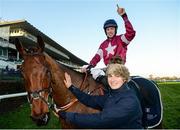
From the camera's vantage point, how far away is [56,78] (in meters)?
3.92

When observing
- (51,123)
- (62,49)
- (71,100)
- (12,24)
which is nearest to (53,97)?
(71,100)

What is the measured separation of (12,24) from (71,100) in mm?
38005

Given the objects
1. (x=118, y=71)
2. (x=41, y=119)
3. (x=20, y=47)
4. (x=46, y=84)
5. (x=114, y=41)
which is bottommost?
(x=41, y=119)

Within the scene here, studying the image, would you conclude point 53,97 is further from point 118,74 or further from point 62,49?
point 62,49

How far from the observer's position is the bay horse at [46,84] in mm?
3369

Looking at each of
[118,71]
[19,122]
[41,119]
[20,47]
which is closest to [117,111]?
[118,71]

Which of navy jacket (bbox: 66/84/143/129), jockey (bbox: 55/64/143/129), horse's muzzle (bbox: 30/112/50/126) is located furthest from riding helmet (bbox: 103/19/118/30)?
navy jacket (bbox: 66/84/143/129)

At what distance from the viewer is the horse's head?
3.33 metres

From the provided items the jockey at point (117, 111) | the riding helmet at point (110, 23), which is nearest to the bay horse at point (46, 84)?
the jockey at point (117, 111)

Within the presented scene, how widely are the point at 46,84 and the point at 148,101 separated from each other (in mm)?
1723

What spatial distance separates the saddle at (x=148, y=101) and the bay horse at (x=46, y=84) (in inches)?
2.0

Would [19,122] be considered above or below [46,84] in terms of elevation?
below

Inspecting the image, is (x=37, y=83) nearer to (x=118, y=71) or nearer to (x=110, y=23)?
(x=118, y=71)

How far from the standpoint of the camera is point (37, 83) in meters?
3.45
